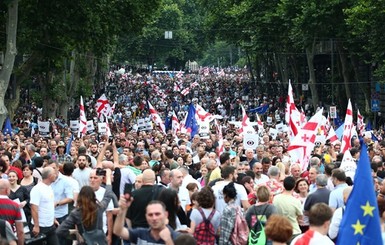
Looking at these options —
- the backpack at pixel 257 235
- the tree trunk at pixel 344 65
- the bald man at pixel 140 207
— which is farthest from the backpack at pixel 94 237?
the tree trunk at pixel 344 65

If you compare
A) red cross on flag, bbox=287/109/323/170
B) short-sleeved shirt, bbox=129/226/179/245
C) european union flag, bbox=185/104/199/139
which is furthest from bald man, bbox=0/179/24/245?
european union flag, bbox=185/104/199/139

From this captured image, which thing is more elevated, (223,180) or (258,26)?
(258,26)

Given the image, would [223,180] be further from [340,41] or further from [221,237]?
[340,41]

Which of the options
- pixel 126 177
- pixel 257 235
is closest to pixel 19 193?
pixel 126 177

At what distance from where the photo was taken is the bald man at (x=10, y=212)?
11.6 m

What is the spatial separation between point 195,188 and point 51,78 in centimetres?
3617

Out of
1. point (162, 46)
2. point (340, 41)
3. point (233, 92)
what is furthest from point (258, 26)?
point (162, 46)

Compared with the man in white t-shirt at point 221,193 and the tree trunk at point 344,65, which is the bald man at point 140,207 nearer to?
the man in white t-shirt at point 221,193

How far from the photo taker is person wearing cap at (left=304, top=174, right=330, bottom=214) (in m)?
12.4

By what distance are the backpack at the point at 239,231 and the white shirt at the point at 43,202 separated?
2.71 m

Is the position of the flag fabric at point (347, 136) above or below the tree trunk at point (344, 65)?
below

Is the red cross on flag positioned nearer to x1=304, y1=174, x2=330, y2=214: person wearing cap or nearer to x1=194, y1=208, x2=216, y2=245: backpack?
x1=304, y1=174, x2=330, y2=214: person wearing cap

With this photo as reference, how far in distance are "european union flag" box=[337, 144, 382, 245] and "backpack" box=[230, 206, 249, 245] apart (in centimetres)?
253

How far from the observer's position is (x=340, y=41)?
50094 mm
